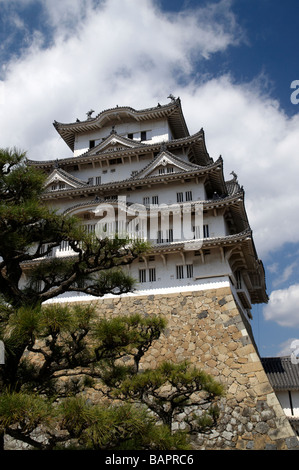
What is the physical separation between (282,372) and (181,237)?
8.01 m

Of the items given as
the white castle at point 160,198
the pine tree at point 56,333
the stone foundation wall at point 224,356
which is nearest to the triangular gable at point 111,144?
the white castle at point 160,198

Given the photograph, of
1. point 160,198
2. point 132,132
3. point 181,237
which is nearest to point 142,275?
point 181,237

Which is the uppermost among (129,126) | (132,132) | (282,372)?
(129,126)

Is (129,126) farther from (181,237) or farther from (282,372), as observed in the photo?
(282,372)

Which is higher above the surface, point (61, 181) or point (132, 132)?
point (132, 132)

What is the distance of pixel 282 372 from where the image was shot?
18.6 m

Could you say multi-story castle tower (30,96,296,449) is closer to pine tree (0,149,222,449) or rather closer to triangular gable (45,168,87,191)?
triangular gable (45,168,87,191)

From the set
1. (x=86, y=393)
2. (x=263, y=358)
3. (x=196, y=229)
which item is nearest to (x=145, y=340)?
(x=86, y=393)

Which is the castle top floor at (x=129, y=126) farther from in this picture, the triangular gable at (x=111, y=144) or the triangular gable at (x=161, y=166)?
the triangular gable at (x=161, y=166)

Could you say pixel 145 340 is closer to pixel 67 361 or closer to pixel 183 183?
pixel 67 361

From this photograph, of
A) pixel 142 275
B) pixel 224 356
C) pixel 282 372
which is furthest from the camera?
pixel 282 372

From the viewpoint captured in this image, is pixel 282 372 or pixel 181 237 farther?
pixel 282 372

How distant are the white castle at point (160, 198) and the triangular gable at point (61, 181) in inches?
2.0

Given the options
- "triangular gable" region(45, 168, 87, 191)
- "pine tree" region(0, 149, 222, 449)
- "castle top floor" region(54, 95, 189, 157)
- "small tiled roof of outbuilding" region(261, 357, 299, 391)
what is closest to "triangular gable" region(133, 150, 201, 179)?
"castle top floor" region(54, 95, 189, 157)
